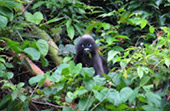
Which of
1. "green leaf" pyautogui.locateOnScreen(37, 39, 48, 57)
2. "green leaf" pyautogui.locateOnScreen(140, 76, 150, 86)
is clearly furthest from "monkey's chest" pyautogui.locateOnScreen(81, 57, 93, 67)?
"green leaf" pyautogui.locateOnScreen(140, 76, 150, 86)

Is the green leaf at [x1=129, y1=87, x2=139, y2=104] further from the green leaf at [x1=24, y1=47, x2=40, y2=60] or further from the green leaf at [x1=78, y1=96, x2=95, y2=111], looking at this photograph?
the green leaf at [x1=24, y1=47, x2=40, y2=60]

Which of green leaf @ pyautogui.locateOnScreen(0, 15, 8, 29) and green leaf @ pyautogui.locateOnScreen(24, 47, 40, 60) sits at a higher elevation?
green leaf @ pyautogui.locateOnScreen(0, 15, 8, 29)

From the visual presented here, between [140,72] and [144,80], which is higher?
[140,72]

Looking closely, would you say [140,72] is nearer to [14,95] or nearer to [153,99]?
[153,99]

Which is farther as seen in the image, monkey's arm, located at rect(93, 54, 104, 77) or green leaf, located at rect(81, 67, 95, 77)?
monkey's arm, located at rect(93, 54, 104, 77)

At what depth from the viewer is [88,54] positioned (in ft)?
15.6

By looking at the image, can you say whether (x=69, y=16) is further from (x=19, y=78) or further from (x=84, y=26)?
(x=19, y=78)

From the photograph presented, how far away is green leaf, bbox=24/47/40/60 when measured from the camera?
3.38 metres

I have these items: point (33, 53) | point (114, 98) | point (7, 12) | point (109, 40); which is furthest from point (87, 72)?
point (109, 40)

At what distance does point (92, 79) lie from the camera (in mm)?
2895

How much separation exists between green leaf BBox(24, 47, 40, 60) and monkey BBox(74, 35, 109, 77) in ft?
4.56

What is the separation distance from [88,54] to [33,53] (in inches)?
58.1

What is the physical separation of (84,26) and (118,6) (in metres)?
1.04

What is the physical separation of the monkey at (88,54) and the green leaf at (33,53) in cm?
139
